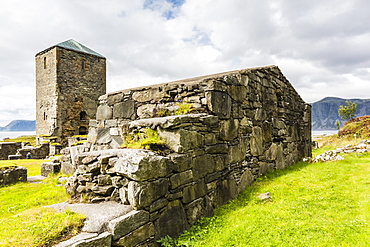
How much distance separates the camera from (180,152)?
4.27 metres

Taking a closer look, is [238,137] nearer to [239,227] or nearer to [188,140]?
[188,140]

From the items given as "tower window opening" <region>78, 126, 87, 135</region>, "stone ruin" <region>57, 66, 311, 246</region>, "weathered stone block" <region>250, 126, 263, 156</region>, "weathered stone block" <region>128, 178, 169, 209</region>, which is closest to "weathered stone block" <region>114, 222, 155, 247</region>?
"stone ruin" <region>57, 66, 311, 246</region>

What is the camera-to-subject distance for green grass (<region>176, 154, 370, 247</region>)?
3.60 m

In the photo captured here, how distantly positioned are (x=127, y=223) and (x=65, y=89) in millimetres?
20539

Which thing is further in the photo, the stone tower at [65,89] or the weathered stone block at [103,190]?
the stone tower at [65,89]

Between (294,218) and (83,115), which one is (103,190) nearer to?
(294,218)

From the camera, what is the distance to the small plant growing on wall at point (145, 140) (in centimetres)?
422

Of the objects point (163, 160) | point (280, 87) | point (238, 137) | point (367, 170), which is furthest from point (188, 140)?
point (367, 170)

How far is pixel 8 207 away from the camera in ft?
17.6

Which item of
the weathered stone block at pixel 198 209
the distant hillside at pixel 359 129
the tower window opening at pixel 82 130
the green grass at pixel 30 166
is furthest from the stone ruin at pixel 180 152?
the distant hillside at pixel 359 129

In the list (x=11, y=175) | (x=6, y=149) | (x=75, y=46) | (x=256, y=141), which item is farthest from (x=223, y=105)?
(x=75, y=46)

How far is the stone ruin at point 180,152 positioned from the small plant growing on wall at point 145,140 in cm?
6

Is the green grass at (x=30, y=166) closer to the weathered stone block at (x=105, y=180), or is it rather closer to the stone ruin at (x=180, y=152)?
the stone ruin at (x=180, y=152)

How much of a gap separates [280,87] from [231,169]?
18.4 ft
